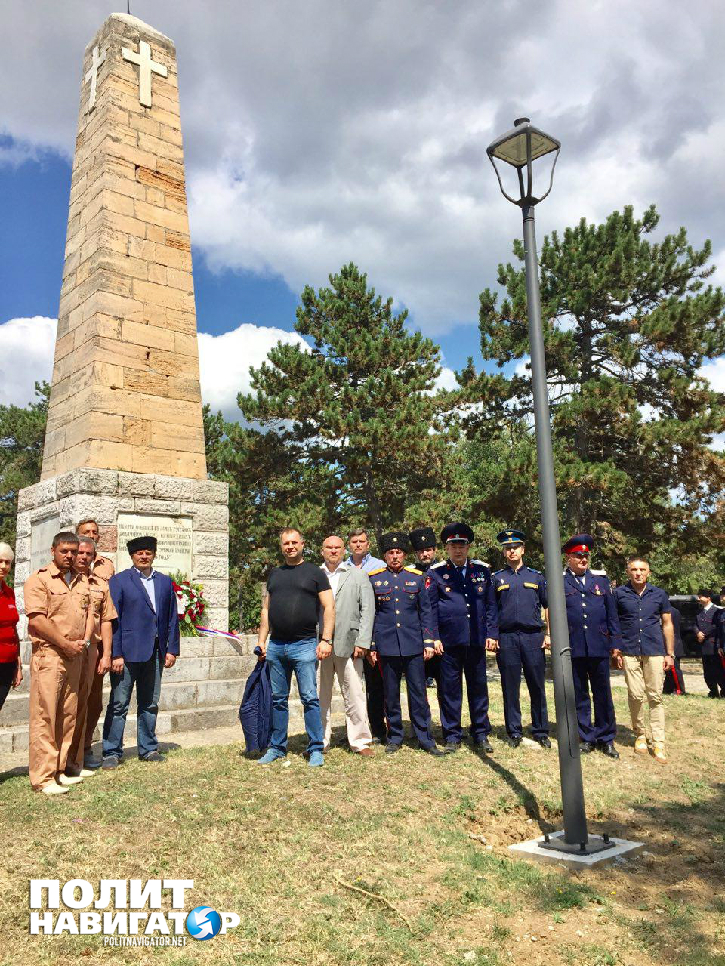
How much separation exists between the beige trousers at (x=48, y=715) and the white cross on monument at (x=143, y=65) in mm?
8628

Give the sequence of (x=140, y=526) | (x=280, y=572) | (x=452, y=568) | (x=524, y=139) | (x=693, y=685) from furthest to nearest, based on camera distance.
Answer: (x=693, y=685)
(x=140, y=526)
(x=452, y=568)
(x=280, y=572)
(x=524, y=139)

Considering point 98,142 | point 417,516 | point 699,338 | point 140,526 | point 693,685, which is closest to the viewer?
point 140,526

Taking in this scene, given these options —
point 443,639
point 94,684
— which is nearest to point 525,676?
point 443,639

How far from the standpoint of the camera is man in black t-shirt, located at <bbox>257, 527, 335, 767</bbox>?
225 inches

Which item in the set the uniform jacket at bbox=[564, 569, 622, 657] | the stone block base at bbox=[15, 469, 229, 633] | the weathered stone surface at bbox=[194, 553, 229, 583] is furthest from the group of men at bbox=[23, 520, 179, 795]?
the uniform jacket at bbox=[564, 569, 622, 657]

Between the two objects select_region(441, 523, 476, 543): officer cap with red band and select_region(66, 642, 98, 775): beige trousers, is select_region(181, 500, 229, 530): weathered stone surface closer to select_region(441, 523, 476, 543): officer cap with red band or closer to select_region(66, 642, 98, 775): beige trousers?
select_region(441, 523, 476, 543): officer cap with red band

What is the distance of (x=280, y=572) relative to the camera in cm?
591

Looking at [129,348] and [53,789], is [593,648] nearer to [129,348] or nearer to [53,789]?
[53,789]

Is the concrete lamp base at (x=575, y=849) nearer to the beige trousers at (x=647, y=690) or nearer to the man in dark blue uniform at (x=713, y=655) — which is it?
the beige trousers at (x=647, y=690)

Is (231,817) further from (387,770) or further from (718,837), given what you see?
(718,837)

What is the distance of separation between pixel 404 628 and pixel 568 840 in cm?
218

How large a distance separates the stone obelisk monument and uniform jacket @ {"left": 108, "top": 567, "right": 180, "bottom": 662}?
117 inches

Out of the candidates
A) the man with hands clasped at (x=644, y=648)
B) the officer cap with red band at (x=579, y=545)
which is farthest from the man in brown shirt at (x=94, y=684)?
the man with hands clasped at (x=644, y=648)

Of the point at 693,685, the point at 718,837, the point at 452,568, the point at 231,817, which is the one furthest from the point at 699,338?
the point at 231,817
